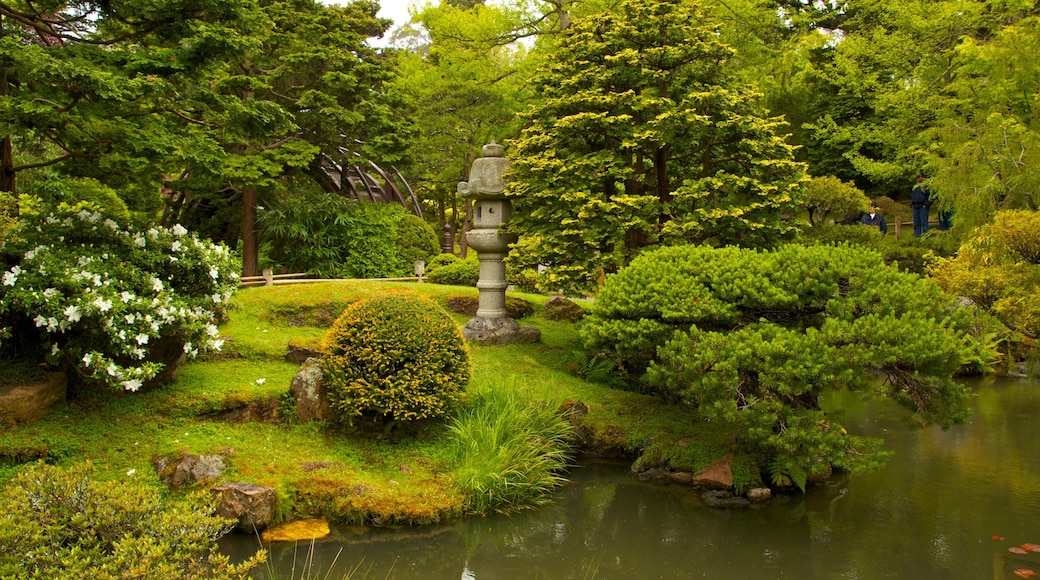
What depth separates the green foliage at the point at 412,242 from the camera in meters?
16.3

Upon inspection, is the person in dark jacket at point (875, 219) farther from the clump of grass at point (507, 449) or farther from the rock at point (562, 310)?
the clump of grass at point (507, 449)

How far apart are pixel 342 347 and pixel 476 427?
1469mm

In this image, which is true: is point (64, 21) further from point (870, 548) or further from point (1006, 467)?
point (1006, 467)

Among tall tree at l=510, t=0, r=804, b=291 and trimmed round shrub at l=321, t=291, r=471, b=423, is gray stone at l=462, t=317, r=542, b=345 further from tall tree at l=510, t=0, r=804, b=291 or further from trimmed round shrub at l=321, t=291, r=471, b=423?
trimmed round shrub at l=321, t=291, r=471, b=423

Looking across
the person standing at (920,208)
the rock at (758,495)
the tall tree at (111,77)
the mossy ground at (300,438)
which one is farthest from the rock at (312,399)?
the person standing at (920,208)

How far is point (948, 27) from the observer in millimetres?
16203

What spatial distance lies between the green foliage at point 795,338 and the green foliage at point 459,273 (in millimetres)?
6610

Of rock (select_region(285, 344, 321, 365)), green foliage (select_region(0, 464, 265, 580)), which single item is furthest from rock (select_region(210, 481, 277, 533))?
rock (select_region(285, 344, 321, 365))

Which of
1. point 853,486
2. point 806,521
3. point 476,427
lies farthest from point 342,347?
point 853,486

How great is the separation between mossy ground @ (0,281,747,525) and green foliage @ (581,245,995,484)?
93 centimetres

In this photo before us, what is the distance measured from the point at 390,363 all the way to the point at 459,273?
23.3 ft

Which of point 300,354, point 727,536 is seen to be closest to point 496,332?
point 300,354

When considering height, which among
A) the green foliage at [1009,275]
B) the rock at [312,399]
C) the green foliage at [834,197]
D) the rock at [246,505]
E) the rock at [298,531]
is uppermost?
the green foliage at [834,197]

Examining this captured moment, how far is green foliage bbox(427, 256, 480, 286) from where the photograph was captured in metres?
13.3
